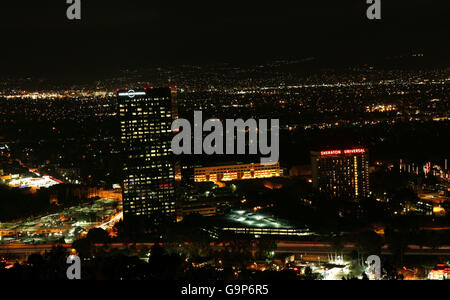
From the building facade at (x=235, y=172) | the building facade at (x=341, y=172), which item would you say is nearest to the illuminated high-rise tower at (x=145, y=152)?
the building facade at (x=341, y=172)

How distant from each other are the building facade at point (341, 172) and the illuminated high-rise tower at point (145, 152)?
626 cm

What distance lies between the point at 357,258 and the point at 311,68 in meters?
36.9

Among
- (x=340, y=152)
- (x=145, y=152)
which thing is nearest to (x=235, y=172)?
(x=340, y=152)

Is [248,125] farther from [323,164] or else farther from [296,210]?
[296,210]

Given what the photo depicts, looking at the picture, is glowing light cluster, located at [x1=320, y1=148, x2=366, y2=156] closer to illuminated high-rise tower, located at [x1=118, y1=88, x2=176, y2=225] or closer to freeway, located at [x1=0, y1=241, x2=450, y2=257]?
illuminated high-rise tower, located at [x1=118, y1=88, x2=176, y2=225]

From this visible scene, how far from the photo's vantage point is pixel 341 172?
71.8ft

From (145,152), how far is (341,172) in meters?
7.88

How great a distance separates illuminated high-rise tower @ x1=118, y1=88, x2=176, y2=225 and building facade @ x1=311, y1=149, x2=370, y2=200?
20.5 ft

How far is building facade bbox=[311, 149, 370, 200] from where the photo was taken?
71.2ft

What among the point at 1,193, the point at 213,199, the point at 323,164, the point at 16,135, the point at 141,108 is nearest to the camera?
the point at 141,108

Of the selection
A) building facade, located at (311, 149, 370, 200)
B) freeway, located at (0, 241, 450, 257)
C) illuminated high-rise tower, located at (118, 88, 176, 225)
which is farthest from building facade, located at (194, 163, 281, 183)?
freeway, located at (0, 241, 450, 257)
